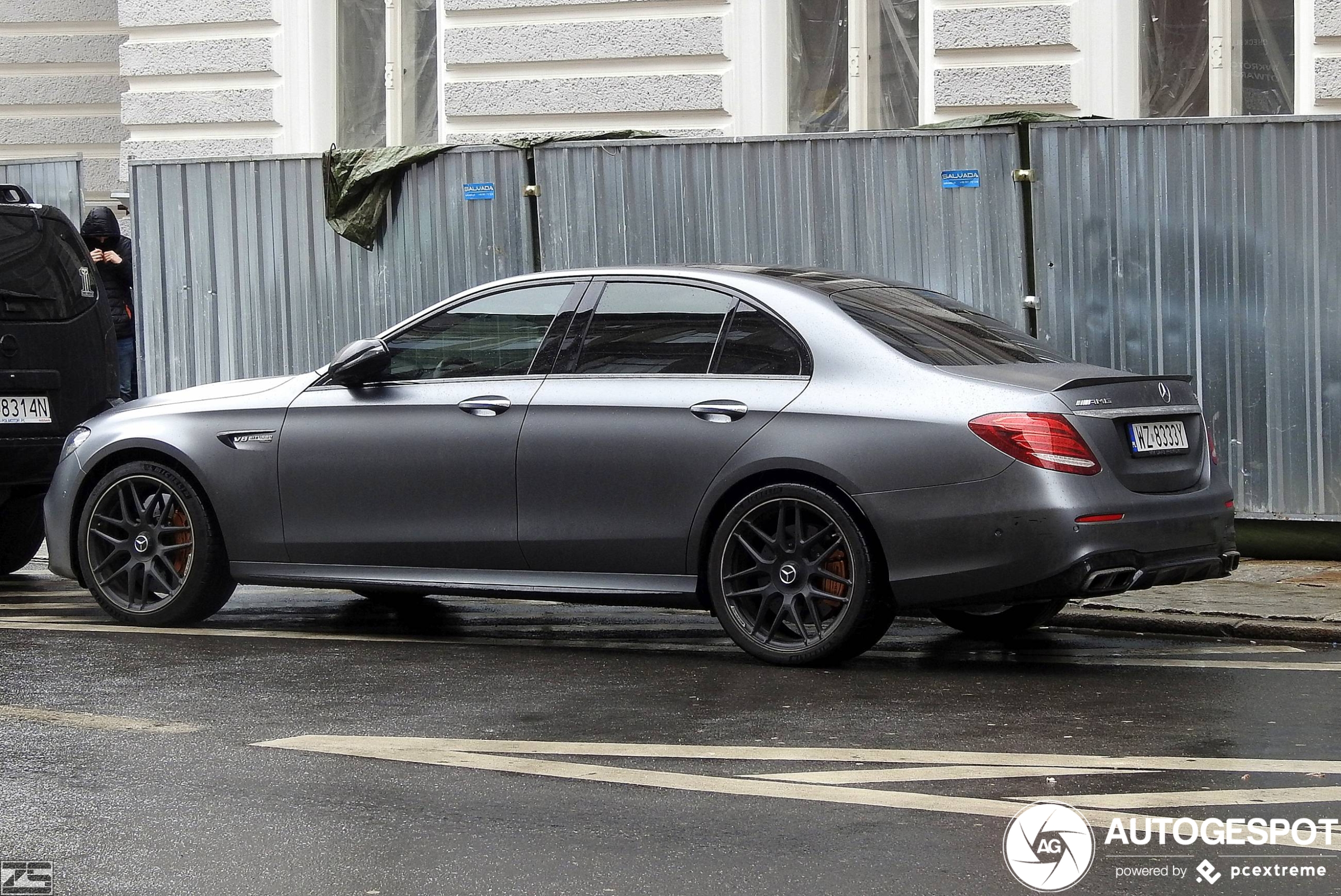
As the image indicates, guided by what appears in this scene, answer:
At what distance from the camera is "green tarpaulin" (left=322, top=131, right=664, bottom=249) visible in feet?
39.9

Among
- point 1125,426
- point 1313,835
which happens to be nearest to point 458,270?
point 1125,426

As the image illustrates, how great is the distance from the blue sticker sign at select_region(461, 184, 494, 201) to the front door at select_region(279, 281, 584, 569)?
4.23 metres

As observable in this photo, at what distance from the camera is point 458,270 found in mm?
12086

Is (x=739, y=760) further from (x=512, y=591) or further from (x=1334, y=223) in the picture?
(x=1334, y=223)

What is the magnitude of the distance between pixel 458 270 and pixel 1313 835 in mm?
8330

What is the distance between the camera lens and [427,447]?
24.7ft

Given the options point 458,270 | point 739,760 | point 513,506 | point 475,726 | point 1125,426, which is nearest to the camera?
point 739,760

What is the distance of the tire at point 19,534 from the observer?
10.2 meters

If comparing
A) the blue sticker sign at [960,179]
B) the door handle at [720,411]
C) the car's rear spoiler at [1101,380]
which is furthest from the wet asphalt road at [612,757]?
the blue sticker sign at [960,179]

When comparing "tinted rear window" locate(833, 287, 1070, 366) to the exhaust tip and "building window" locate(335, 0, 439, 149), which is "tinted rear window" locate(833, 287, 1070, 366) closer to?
the exhaust tip

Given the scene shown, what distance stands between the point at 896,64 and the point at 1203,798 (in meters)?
10.1

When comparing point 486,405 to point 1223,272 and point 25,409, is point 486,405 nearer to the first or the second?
point 25,409

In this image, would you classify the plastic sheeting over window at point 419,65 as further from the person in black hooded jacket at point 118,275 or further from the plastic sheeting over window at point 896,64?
the plastic sheeting over window at point 896,64

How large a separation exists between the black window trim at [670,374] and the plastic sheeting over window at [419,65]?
345 inches
